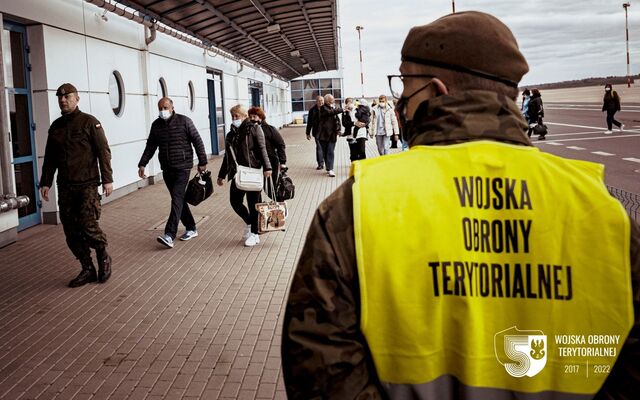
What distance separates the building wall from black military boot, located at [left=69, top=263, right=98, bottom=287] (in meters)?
2.71

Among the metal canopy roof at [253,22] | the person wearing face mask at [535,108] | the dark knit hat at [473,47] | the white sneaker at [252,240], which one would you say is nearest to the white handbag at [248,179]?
the white sneaker at [252,240]

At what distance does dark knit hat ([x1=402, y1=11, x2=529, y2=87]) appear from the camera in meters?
1.49

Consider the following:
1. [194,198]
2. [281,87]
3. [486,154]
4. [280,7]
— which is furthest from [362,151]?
[281,87]

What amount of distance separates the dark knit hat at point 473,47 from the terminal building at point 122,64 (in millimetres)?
8495

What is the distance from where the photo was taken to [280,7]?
745 inches

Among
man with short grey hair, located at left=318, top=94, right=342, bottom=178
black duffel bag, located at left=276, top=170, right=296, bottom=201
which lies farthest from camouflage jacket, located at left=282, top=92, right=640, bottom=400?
man with short grey hair, located at left=318, top=94, right=342, bottom=178

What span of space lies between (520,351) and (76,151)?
620 cm

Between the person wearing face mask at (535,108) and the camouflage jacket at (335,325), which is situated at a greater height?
the person wearing face mask at (535,108)

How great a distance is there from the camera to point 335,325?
137 cm

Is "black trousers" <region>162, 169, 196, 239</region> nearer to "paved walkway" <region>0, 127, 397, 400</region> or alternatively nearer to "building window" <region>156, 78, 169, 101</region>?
"paved walkway" <region>0, 127, 397, 400</region>

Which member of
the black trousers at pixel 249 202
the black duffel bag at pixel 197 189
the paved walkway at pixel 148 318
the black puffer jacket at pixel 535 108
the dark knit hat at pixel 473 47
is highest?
the black puffer jacket at pixel 535 108

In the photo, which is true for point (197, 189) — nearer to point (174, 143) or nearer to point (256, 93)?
point (174, 143)

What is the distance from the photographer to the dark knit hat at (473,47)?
1486 millimetres

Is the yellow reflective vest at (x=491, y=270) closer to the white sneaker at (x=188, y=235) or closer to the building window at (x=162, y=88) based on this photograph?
the white sneaker at (x=188, y=235)
